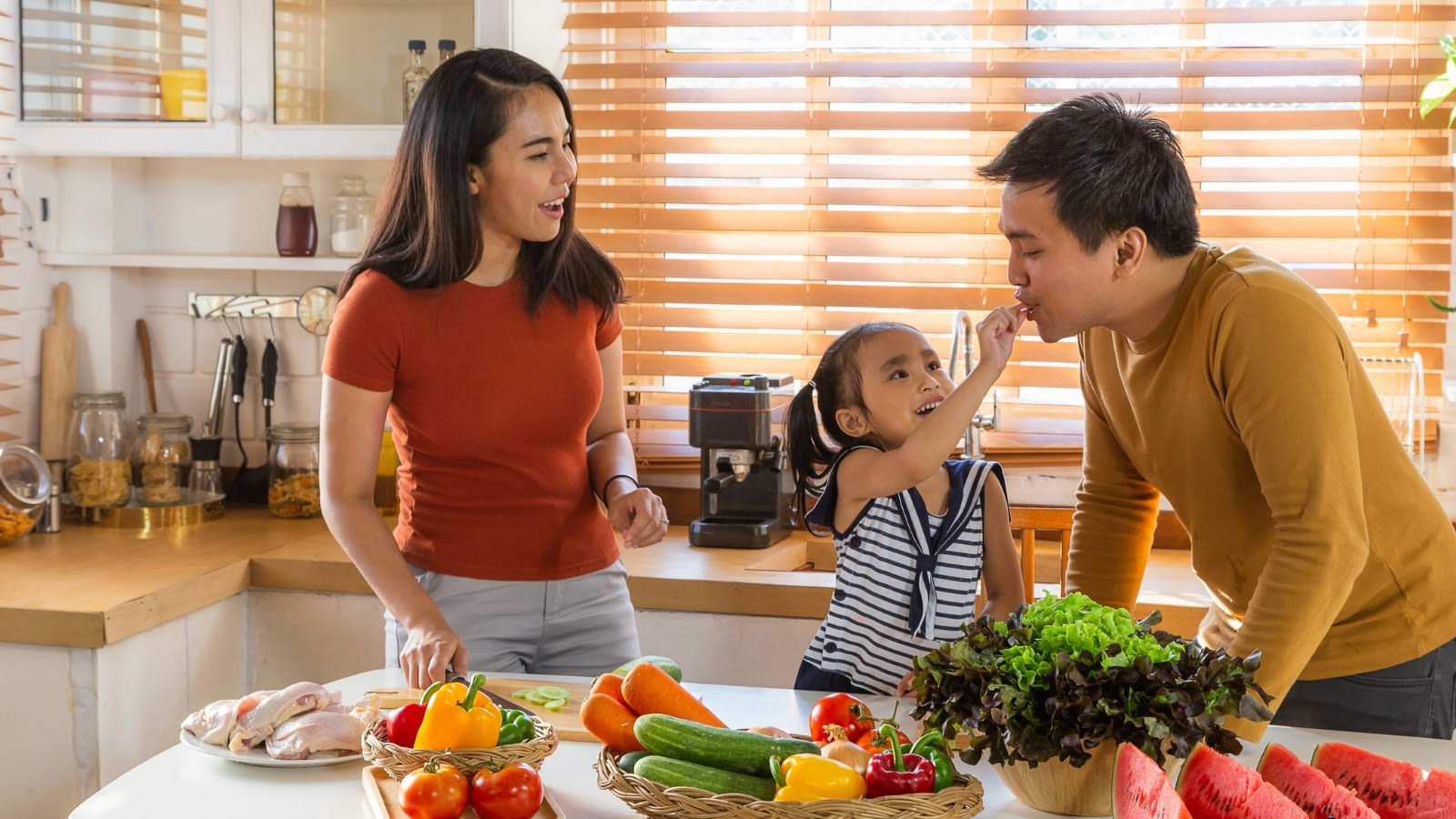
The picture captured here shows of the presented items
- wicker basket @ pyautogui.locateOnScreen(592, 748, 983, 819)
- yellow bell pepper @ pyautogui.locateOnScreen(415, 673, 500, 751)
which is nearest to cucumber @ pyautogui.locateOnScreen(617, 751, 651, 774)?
wicker basket @ pyautogui.locateOnScreen(592, 748, 983, 819)

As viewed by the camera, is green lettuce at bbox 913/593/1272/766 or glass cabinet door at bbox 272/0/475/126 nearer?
green lettuce at bbox 913/593/1272/766

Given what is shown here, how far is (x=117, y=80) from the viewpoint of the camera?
3127 millimetres

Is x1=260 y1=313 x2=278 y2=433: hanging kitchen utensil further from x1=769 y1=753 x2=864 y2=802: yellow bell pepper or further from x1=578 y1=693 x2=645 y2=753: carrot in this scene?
x1=769 y1=753 x2=864 y2=802: yellow bell pepper

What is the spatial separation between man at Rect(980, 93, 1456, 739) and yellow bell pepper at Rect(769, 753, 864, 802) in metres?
0.51

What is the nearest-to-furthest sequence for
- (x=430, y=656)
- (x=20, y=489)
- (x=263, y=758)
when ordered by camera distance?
1. (x=263, y=758)
2. (x=430, y=656)
3. (x=20, y=489)

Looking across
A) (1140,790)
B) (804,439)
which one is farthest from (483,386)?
(1140,790)

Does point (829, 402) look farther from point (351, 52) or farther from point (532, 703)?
point (351, 52)

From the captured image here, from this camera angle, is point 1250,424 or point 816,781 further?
point 1250,424

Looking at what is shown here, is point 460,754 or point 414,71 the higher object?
point 414,71

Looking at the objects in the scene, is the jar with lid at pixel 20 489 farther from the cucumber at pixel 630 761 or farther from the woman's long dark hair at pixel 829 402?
the cucumber at pixel 630 761

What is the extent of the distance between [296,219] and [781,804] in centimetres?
235

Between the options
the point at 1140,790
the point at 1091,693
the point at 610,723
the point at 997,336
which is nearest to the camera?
the point at 1140,790

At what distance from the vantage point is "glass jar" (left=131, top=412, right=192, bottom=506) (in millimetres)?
3170

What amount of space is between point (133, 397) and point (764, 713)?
2.27 metres
